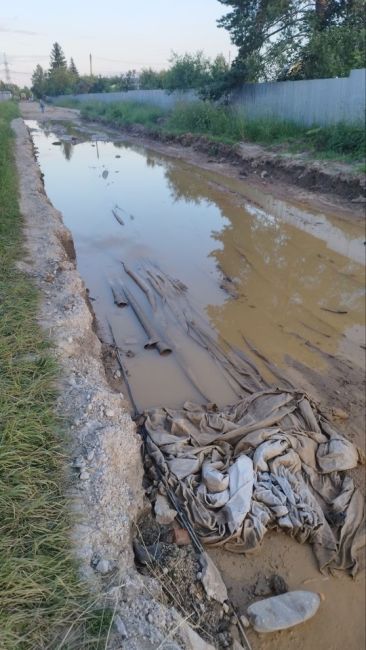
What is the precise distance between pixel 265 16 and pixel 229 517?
1960 cm

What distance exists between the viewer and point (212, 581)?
2715 millimetres

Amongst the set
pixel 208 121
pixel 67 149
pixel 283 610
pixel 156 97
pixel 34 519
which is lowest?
pixel 283 610

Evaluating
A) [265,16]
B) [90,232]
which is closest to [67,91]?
[265,16]

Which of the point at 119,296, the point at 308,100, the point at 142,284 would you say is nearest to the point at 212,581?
the point at 119,296

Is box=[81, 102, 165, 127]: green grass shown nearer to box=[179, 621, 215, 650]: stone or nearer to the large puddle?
the large puddle

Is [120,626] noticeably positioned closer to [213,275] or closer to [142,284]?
[142,284]

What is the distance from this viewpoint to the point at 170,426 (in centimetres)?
400

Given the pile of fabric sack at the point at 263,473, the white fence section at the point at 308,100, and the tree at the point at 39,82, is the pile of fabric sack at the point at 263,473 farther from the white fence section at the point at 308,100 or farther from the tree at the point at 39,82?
the tree at the point at 39,82

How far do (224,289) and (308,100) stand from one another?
39.7 feet

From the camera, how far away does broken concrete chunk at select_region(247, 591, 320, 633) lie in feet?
8.83

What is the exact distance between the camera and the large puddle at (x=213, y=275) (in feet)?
17.6

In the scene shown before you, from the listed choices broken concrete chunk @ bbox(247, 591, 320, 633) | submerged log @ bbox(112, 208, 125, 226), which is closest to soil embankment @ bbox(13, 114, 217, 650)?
broken concrete chunk @ bbox(247, 591, 320, 633)

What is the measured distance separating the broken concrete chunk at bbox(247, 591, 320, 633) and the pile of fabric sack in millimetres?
304

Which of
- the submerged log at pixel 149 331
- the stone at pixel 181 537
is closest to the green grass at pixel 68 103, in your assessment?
the submerged log at pixel 149 331
